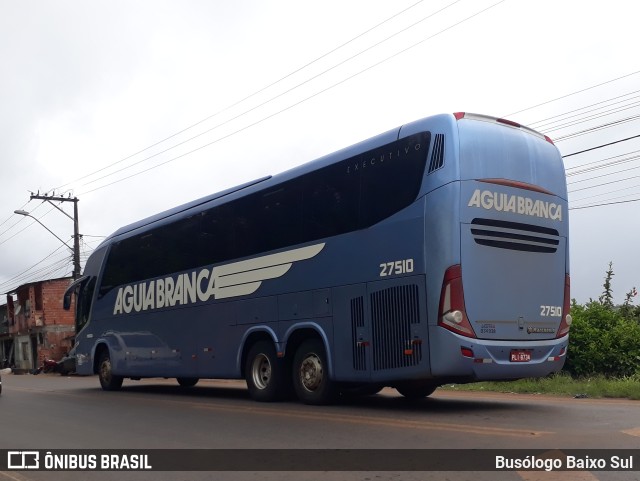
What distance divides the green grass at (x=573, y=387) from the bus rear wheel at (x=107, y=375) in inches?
332

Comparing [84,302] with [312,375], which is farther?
[84,302]

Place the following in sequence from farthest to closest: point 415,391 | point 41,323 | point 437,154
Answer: point 41,323 → point 415,391 → point 437,154

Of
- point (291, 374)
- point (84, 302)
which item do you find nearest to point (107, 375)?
point (84, 302)

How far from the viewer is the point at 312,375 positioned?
11.8 meters

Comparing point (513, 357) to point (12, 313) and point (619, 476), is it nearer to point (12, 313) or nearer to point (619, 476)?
point (619, 476)

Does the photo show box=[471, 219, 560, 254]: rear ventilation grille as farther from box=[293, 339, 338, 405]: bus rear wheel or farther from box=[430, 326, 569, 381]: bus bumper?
box=[293, 339, 338, 405]: bus rear wheel

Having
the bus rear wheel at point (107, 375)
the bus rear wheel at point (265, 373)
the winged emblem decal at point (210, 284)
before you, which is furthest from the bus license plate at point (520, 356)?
the bus rear wheel at point (107, 375)

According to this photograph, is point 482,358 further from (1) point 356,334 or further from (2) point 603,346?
(2) point 603,346

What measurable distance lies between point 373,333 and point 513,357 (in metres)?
1.98

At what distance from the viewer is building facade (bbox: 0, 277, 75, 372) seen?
5181 cm

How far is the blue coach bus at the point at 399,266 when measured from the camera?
378 inches

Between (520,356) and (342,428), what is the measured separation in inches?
107

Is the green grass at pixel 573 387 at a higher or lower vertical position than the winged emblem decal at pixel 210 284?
lower

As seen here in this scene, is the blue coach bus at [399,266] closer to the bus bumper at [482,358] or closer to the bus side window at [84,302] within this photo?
the bus bumper at [482,358]
